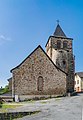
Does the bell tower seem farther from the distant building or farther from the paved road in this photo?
the paved road

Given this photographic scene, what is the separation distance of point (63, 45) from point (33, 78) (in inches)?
559

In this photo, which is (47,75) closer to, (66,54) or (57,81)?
(57,81)

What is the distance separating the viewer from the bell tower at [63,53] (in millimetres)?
41344

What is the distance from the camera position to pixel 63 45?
43312mm

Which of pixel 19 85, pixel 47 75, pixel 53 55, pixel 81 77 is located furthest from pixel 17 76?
pixel 81 77

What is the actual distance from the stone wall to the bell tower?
8.68 meters

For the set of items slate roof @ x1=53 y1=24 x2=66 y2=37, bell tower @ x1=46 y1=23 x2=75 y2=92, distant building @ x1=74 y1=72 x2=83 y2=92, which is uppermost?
slate roof @ x1=53 y1=24 x2=66 y2=37

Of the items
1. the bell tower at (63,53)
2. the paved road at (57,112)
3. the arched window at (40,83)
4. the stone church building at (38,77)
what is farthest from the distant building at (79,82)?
the paved road at (57,112)

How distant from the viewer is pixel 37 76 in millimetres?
31688

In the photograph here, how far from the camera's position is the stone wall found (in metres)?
30.7

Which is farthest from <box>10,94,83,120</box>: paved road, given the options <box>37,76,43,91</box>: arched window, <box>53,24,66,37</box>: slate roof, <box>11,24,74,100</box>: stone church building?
<box>53,24,66,37</box>: slate roof

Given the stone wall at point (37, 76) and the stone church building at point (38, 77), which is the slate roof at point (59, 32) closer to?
the stone church building at point (38, 77)

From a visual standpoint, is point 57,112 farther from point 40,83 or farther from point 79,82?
point 79,82

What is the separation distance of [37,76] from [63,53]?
12.1 metres
